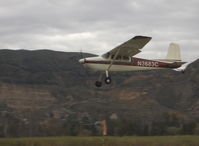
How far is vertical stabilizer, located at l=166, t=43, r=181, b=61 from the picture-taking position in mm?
34375

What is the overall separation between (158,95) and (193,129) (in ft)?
133

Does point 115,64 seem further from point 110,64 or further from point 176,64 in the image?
point 176,64

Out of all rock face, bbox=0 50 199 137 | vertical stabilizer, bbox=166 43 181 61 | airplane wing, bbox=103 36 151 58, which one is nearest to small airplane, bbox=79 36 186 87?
airplane wing, bbox=103 36 151 58

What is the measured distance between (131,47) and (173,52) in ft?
18.1

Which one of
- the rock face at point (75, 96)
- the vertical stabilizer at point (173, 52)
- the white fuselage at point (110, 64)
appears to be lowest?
the rock face at point (75, 96)

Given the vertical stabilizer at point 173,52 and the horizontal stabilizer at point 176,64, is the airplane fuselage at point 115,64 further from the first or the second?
the vertical stabilizer at point 173,52

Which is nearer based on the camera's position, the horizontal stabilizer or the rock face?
the horizontal stabilizer

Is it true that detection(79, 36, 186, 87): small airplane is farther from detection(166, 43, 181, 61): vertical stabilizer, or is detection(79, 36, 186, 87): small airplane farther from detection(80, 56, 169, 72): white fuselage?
detection(166, 43, 181, 61): vertical stabilizer

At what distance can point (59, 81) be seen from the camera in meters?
124

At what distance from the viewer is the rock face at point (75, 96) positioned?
8750 cm

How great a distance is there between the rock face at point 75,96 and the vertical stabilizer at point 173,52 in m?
39.7

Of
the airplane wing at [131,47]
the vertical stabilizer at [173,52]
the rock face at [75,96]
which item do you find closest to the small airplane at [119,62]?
the airplane wing at [131,47]

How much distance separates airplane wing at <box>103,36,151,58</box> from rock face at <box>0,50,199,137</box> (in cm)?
4197

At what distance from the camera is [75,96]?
107812 mm
